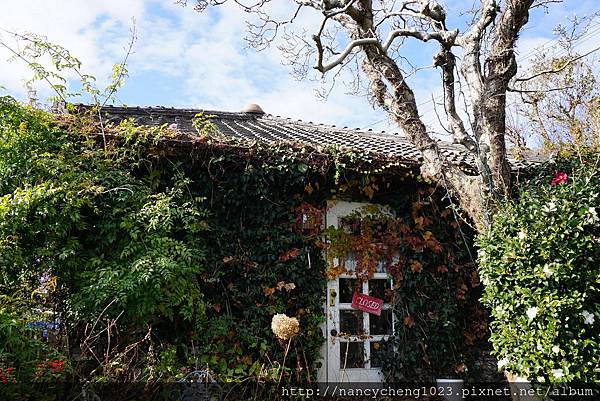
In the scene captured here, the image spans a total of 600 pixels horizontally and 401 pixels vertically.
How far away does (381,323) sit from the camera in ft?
21.6

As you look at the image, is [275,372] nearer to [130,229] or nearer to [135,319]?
[135,319]

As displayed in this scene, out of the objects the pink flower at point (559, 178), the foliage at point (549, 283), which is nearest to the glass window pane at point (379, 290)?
the foliage at point (549, 283)

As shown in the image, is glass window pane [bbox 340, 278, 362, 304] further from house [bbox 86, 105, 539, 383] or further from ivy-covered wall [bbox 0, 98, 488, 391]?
ivy-covered wall [bbox 0, 98, 488, 391]

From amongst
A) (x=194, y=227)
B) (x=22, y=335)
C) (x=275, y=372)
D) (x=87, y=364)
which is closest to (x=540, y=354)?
(x=275, y=372)

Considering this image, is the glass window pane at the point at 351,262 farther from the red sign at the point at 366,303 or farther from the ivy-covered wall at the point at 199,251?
the red sign at the point at 366,303

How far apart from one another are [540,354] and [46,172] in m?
5.01

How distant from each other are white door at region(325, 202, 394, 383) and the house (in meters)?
0.01

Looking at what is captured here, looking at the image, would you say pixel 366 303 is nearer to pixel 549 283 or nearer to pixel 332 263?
pixel 332 263

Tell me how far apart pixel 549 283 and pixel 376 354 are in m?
2.40

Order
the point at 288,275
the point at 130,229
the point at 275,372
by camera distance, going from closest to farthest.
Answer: the point at 130,229 < the point at 275,372 < the point at 288,275

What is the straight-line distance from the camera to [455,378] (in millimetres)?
6512

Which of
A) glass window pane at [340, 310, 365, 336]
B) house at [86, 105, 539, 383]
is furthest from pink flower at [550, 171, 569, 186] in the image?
glass window pane at [340, 310, 365, 336]

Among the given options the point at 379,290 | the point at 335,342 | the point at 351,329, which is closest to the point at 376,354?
the point at 351,329

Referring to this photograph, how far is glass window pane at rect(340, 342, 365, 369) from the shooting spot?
6.33 meters
